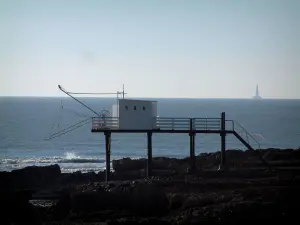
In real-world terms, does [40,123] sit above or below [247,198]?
above

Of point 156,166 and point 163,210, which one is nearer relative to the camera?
point 163,210

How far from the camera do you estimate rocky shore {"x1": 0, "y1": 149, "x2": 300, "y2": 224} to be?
111 ft

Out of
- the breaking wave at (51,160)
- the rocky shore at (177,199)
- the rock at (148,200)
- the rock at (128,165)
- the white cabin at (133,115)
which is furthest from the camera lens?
the breaking wave at (51,160)

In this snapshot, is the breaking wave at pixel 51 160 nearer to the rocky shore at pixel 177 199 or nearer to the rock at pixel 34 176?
the rock at pixel 34 176

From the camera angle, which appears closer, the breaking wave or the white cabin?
the white cabin

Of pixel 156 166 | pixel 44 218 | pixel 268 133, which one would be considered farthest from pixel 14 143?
pixel 44 218

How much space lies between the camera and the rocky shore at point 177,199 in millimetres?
33719

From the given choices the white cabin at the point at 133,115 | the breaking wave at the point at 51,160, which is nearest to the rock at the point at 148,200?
the white cabin at the point at 133,115

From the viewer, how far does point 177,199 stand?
37125 millimetres

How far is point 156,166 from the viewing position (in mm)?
50594

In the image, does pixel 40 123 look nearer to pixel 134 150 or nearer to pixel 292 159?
pixel 134 150

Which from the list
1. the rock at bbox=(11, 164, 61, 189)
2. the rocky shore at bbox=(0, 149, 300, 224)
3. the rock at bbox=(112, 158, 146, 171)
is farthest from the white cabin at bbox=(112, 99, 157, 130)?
the rock at bbox=(11, 164, 61, 189)

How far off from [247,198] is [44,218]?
461 inches

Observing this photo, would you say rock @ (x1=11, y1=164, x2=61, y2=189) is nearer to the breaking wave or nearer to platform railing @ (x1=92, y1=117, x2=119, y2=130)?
platform railing @ (x1=92, y1=117, x2=119, y2=130)
